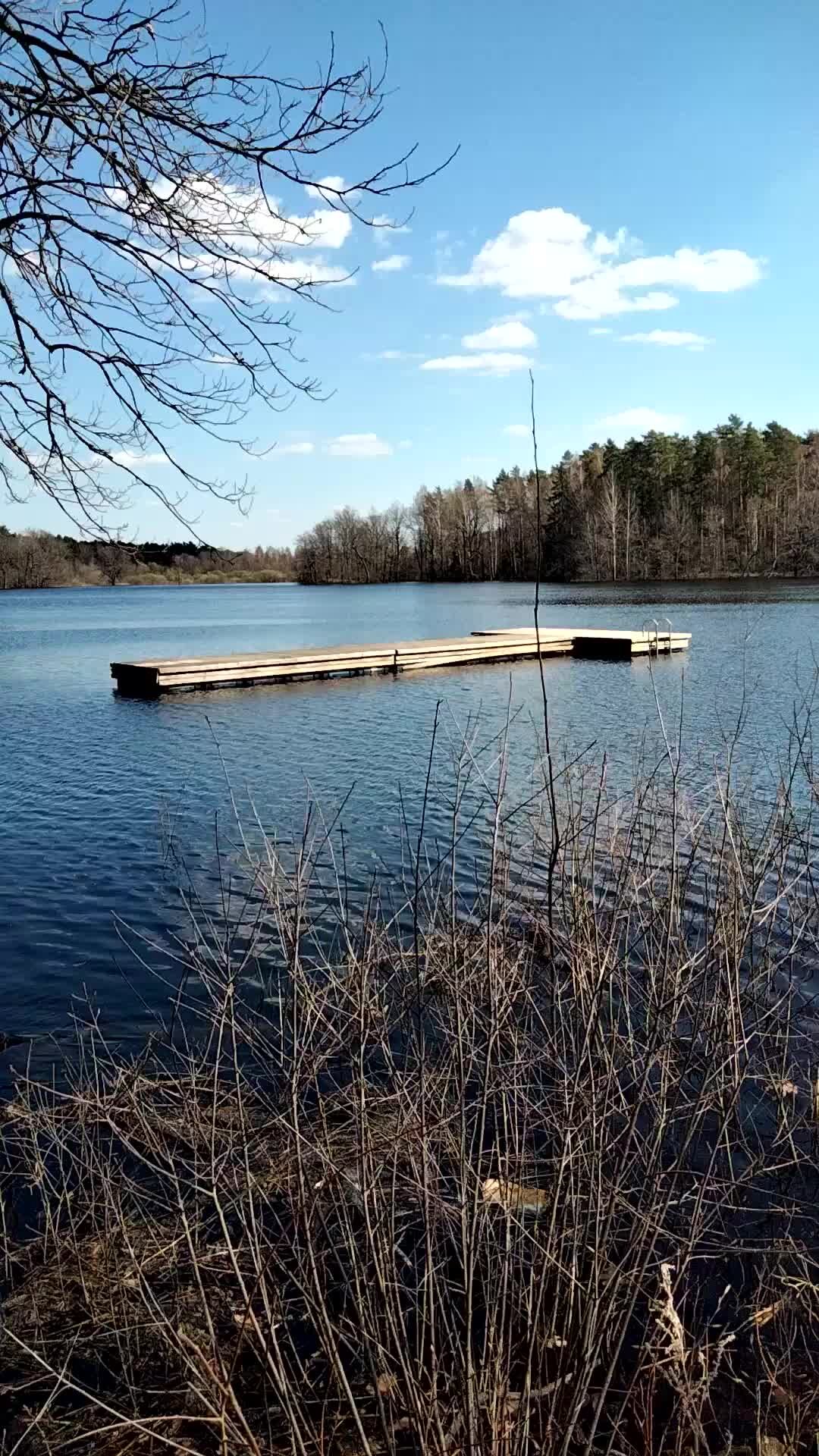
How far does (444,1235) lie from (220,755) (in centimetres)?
270

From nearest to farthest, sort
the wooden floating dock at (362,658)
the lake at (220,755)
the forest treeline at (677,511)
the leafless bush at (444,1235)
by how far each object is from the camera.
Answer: the leafless bush at (444,1235), the lake at (220,755), the wooden floating dock at (362,658), the forest treeline at (677,511)

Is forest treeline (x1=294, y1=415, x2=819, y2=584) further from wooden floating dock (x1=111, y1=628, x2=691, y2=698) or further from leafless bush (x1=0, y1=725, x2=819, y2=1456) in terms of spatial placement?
leafless bush (x1=0, y1=725, x2=819, y2=1456)

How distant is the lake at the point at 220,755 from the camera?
8133mm

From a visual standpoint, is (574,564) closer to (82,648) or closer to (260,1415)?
(82,648)

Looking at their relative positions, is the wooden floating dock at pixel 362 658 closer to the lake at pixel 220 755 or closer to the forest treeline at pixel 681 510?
the lake at pixel 220 755

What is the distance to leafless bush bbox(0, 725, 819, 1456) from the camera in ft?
8.72

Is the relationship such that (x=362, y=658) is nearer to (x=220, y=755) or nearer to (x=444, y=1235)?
(x=220, y=755)

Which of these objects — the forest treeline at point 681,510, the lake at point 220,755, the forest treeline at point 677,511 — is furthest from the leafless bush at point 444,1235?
the forest treeline at point 681,510

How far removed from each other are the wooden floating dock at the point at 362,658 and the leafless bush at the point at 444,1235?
14611 millimetres

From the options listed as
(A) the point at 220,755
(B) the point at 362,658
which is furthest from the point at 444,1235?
(B) the point at 362,658

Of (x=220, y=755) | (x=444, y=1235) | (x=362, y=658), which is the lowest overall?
(x=444, y=1235)

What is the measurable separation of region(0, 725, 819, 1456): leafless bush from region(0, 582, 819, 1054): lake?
65.8 inches

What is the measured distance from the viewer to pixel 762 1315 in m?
3.79

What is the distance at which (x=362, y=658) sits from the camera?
24.9 meters
